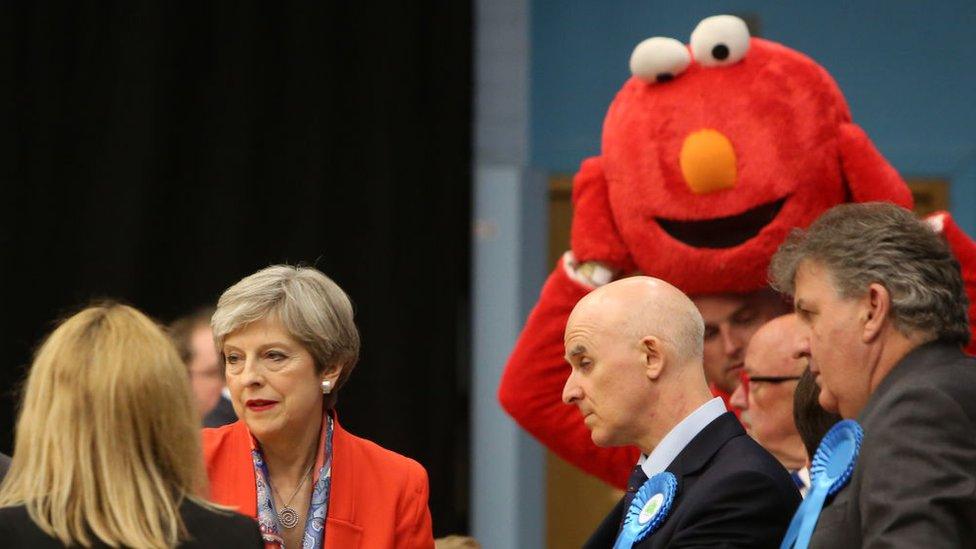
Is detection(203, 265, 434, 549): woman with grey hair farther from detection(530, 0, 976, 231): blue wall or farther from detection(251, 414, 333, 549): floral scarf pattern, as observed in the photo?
detection(530, 0, 976, 231): blue wall

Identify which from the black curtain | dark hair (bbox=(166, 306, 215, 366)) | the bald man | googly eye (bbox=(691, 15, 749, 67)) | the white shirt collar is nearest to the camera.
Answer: the bald man

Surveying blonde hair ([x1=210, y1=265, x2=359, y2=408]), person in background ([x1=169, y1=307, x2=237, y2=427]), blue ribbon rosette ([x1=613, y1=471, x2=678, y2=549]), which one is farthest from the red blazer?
person in background ([x1=169, y1=307, x2=237, y2=427])

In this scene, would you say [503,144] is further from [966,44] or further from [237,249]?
[966,44]

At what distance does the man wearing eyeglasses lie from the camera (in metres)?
3.16

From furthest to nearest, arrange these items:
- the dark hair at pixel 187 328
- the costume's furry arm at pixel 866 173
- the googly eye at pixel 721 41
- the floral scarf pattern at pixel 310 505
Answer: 1. the dark hair at pixel 187 328
2. the googly eye at pixel 721 41
3. the costume's furry arm at pixel 866 173
4. the floral scarf pattern at pixel 310 505

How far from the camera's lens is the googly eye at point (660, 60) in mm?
3537

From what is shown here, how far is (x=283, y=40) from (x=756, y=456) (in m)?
3.53

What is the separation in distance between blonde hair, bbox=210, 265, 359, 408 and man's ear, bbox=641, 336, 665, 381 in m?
0.66

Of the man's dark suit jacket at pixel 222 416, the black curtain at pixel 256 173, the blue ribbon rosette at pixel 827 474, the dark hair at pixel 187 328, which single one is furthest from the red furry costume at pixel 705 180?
the black curtain at pixel 256 173

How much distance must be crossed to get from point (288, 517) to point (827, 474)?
1057mm

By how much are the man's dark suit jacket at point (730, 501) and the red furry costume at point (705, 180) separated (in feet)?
3.71

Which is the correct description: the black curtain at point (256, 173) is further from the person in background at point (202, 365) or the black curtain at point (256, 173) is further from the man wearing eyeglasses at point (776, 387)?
the man wearing eyeglasses at point (776, 387)

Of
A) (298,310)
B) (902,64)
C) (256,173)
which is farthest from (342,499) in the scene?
(902,64)

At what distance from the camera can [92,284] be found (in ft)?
17.5
